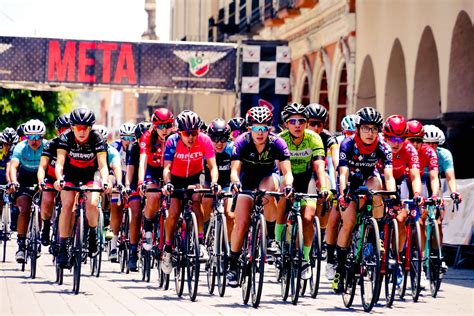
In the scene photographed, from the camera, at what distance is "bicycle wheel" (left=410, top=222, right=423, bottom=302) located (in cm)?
1282

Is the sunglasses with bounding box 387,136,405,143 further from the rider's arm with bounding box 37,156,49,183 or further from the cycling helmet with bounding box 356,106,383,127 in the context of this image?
the rider's arm with bounding box 37,156,49,183

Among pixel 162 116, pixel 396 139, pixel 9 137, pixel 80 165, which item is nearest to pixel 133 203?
pixel 162 116

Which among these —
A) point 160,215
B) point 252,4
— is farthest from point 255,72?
point 160,215

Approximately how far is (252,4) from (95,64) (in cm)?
825

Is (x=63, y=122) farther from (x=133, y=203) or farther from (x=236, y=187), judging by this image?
(x=236, y=187)

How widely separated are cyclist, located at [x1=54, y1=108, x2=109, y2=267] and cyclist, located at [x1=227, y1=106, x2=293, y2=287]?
1.37 meters

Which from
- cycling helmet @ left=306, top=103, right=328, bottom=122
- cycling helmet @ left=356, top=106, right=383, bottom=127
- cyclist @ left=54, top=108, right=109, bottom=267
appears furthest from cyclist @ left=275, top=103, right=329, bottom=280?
cyclist @ left=54, top=108, right=109, bottom=267

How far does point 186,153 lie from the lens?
1329cm

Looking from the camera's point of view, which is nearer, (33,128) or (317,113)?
(317,113)

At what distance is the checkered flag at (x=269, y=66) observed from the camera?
30.6 m

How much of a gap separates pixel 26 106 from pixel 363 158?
44.1m

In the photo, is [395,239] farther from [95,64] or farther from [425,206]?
[95,64]

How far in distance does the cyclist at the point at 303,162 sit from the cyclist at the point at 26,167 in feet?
11.8

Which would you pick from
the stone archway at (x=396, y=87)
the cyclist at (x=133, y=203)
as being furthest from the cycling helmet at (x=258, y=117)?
the stone archway at (x=396, y=87)
